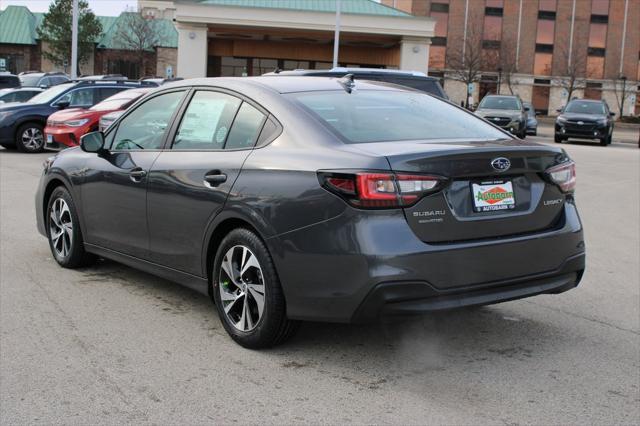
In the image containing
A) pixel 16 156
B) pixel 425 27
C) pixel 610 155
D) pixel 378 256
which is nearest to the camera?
pixel 378 256

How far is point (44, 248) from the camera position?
770 centimetres

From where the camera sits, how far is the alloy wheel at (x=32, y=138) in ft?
61.7

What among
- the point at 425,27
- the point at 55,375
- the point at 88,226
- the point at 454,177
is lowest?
the point at 55,375

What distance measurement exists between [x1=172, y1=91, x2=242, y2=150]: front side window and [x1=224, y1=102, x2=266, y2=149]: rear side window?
5 centimetres

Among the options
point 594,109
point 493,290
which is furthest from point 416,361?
point 594,109

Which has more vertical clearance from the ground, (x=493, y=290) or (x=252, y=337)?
(x=493, y=290)

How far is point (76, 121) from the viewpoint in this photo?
16906 millimetres

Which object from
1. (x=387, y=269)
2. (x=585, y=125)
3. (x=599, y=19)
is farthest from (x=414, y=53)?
(x=599, y=19)

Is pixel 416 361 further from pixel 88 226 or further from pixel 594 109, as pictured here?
pixel 594 109

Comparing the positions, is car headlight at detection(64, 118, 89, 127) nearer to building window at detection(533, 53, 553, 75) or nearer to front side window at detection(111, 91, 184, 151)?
front side window at detection(111, 91, 184, 151)

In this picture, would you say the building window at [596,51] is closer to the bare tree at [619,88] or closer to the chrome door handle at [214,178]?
the bare tree at [619,88]

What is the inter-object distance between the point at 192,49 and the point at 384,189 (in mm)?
40201

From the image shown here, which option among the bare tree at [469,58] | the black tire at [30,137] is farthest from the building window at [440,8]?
the black tire at [30,137]

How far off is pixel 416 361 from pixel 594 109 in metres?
29.7
